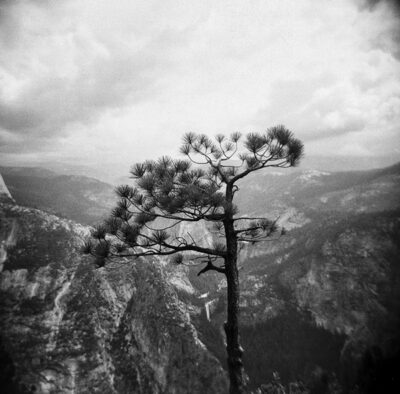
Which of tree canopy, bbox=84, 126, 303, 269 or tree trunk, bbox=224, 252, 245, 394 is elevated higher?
tree canopy, bbox=84, 126, 303, 269

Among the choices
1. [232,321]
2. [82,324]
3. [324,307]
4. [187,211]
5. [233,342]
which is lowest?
[324,307]

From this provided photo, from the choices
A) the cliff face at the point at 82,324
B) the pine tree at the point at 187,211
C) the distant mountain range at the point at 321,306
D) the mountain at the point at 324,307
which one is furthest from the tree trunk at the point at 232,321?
the mountain at the point at 324,307

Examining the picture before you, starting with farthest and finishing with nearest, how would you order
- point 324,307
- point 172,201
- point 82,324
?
point 324,307
point 82,324
point 172,201

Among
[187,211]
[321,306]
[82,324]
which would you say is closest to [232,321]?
[187,211]

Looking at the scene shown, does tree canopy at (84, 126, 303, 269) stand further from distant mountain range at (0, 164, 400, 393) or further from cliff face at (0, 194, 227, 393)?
distant mountain range at (0, 164, 400, 393)

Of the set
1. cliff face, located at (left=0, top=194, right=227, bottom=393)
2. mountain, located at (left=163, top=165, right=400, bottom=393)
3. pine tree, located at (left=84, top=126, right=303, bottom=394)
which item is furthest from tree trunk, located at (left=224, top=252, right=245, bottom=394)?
mountain, located at (left=163, top=165, right=400, bottom=393)

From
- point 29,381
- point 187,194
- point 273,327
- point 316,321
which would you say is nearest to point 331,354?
point 316,321

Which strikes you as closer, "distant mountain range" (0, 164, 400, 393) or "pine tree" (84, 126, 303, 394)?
"pine tree" (84, 126, 303, 394)

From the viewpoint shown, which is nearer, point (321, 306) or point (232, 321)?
point (232, 321)

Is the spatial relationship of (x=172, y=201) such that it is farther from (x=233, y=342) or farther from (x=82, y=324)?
(x=82, y=324)
